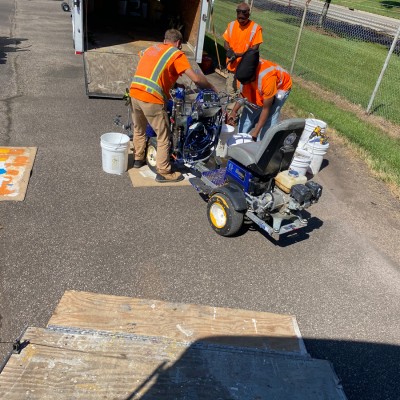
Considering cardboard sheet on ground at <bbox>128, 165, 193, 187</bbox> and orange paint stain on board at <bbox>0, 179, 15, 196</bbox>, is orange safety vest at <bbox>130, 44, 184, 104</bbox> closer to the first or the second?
cardboard sheet on ground at <bbox>128, 165, 193, 187</bbox>

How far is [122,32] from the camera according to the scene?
12.2m

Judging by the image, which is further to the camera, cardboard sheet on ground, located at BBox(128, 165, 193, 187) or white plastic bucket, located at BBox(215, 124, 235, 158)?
white plastic bucket, located at BBox(215, 124, 235, 158)

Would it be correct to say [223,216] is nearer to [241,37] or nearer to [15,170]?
[15,170]

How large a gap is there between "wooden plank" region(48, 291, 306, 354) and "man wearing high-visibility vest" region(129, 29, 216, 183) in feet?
8.26

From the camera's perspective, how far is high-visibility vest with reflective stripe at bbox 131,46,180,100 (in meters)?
4.77

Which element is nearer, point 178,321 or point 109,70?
point 178,321

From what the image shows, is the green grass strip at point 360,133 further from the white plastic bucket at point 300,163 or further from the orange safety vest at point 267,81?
the orange safety vest at point 267,81

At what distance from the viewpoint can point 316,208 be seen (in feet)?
18.5

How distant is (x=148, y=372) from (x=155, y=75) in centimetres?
354

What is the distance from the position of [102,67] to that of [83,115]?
1.92 metres

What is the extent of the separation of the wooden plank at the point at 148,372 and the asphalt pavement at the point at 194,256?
46cm

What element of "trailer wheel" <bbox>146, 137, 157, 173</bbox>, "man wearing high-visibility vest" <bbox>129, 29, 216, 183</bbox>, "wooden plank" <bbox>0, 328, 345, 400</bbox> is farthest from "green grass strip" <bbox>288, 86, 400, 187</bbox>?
"wooden plank" <bbox>0, 328, 345, 400</bbox>

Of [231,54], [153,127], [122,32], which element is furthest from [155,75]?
[122,32]

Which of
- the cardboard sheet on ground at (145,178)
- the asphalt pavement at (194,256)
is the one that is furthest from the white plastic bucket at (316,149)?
the cardboard sheet on ground at (145,178)
